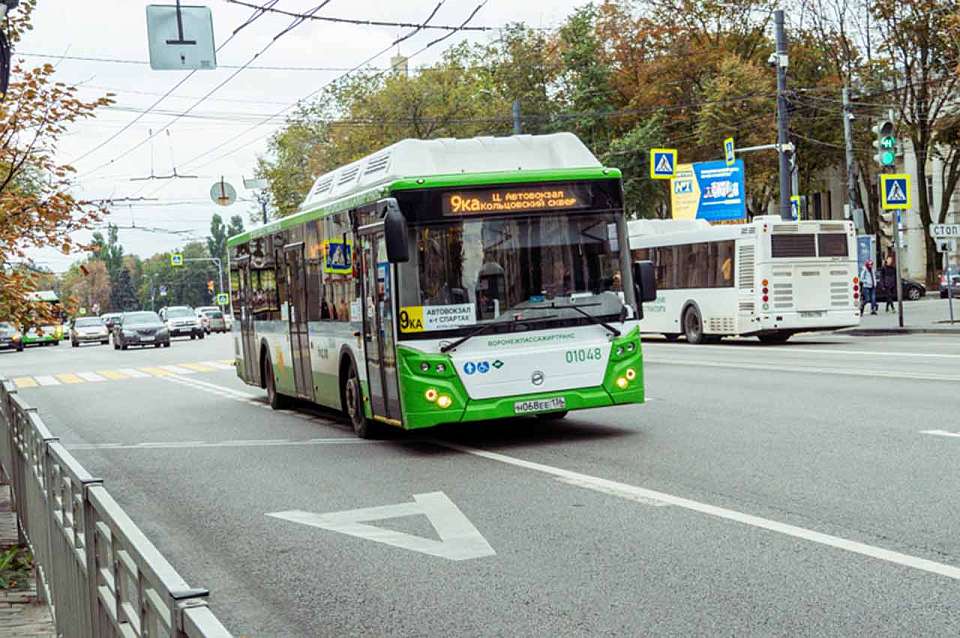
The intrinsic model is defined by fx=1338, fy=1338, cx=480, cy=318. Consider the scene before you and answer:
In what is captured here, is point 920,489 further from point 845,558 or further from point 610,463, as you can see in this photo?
point 610,463

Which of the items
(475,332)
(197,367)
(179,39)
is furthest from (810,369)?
(197,367)

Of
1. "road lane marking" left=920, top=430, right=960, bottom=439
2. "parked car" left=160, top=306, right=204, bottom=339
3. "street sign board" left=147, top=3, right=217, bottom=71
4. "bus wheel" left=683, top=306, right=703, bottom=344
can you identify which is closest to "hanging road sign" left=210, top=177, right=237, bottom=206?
"parked car" left=160, top=306, right=204, bottom=339

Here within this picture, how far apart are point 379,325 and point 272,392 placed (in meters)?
6.62

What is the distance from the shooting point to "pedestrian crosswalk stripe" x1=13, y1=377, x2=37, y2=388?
29.7m

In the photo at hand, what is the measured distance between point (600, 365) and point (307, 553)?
5238 mm

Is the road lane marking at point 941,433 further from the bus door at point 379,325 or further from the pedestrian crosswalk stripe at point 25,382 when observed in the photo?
the pedestrian crosswalk stripe at point 25,382

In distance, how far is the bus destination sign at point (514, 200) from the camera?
1259cm

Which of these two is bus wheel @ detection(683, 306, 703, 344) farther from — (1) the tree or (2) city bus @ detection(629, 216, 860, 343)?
(1) the tree

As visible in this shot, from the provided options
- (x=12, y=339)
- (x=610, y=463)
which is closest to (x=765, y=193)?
(x=12, y=339)

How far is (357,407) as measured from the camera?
14203mm

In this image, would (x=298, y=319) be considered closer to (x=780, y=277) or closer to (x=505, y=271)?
(x=505, y=271)

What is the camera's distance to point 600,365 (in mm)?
12852

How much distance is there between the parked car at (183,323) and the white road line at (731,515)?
52.3 m

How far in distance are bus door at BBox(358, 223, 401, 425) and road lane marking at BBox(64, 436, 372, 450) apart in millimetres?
965
